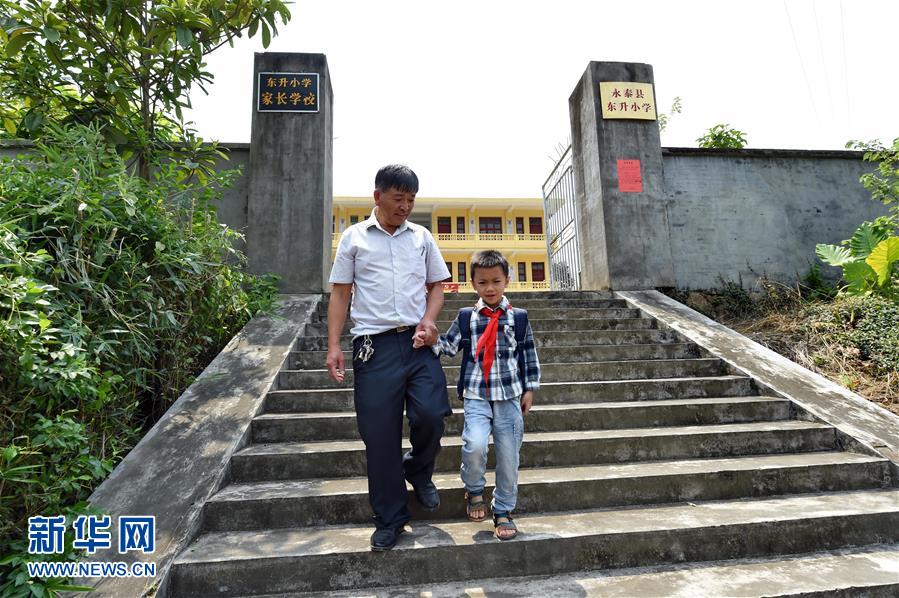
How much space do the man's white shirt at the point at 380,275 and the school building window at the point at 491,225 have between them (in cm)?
2337

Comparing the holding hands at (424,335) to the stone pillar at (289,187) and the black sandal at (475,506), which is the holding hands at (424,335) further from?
the stone pillar at (289,187)

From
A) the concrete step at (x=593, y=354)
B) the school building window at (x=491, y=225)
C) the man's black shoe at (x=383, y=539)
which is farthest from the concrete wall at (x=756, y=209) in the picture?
the school building window at (x=491, y=225)

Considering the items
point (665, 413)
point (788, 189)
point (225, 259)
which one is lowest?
point (665, 413)

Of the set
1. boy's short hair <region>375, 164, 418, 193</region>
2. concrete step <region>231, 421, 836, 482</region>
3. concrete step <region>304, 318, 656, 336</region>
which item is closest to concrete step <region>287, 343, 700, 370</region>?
concrete step <region>304, 318, 656, 336</region>

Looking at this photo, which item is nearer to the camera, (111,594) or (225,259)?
(111,594)

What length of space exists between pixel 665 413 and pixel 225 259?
4502 millimetres

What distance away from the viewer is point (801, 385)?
349 centimetres

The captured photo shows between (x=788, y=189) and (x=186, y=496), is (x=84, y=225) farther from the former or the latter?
(x=788, y=189)

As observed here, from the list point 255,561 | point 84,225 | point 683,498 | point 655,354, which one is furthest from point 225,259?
point 683,498

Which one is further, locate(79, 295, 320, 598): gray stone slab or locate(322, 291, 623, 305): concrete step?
locate(322, 291, 623, 305): concrete step

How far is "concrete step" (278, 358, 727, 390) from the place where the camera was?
346 cm

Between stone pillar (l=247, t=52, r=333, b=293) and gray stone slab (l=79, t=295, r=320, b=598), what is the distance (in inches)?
74.9

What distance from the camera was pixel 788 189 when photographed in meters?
6.25

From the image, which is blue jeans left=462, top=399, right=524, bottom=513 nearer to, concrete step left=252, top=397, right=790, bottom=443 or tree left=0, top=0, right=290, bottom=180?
concrete step left=252, top=397, right=790, bottom=443
